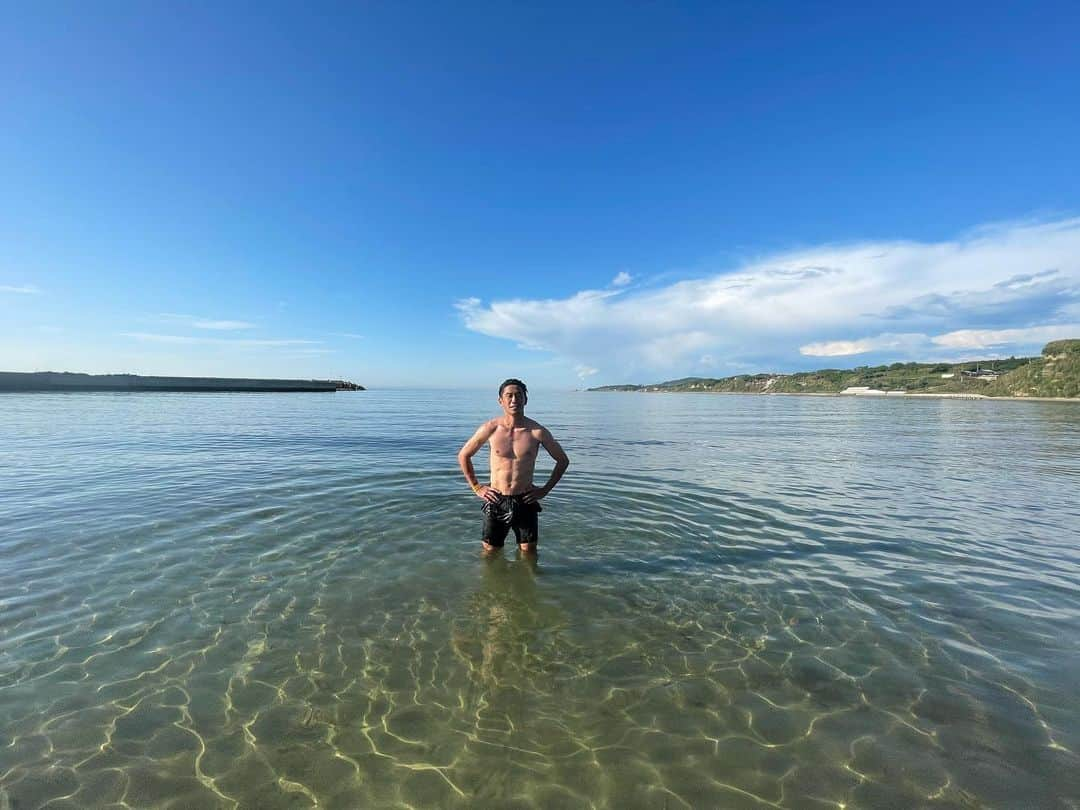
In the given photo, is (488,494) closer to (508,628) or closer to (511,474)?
(511,474)

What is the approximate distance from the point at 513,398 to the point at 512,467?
1221 millimetres

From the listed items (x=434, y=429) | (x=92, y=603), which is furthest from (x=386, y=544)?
(x=434, y=429)

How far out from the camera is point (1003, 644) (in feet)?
19.4

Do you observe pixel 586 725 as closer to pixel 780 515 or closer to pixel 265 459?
pixel 780 515

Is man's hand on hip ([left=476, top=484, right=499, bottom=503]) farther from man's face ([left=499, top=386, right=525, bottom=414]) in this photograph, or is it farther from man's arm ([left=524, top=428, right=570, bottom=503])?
man's face ([left=499, top=386, right=525, bottom=414])

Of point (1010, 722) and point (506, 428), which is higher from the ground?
point (506, 428)

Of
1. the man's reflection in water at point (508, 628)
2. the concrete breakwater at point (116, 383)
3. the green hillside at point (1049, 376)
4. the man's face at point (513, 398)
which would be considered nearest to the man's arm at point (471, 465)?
the man's face at point (513, 398)

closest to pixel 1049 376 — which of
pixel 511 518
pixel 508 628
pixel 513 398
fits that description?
pixel 511 518

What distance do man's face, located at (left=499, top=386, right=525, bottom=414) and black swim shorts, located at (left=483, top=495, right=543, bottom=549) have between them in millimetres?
1583

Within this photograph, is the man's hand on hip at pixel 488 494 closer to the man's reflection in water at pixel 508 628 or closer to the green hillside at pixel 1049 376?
the man's reflection in water at pixel 508 628

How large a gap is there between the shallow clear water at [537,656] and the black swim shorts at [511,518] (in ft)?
2.08

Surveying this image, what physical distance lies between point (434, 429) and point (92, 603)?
27992 mm

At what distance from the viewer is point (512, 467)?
8297 millimetres

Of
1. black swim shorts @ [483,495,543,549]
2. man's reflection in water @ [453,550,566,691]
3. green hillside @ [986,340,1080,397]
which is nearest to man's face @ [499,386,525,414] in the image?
black swim shorts @ [483,495,543,549]
